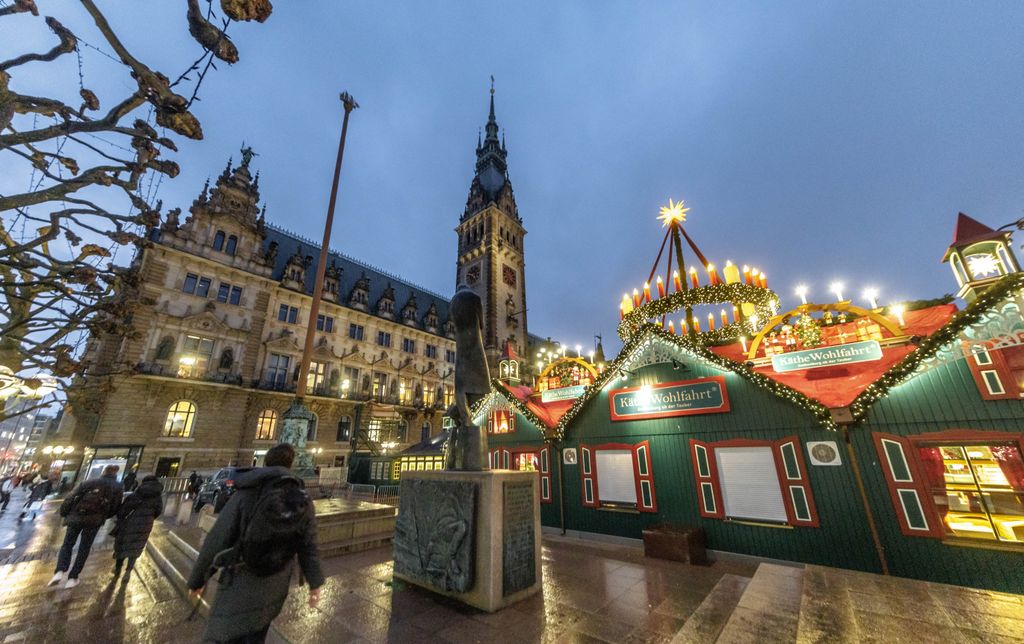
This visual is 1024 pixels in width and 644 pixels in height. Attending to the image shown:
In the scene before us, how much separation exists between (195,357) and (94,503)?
23141 millimetres

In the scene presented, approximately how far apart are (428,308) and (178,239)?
77.6 feet

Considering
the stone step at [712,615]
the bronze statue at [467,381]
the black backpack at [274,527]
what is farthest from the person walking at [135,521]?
the stone step at [712,615]

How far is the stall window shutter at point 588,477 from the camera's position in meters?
10.8

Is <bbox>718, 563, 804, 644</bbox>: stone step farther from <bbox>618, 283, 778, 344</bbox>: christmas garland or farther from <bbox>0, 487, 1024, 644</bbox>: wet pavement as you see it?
<bbox>618, 283, 778, 344</bbox>: christmas garland

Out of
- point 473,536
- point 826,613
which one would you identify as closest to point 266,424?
point 473,536

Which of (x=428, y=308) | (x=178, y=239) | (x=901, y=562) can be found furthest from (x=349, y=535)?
(x=428, y=308)

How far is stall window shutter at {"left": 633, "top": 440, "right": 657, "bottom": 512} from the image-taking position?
9.75m

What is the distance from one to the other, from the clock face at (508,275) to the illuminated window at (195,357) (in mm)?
29212

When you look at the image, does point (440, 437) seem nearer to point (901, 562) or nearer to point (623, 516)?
point (623, 516)

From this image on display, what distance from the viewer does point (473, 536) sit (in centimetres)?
497

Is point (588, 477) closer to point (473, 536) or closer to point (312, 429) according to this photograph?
point (473, 536)

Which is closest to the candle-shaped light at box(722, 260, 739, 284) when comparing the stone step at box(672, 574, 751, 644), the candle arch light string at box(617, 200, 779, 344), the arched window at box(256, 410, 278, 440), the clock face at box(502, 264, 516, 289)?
the candle arch light string at box(617, 200, 779, 344)

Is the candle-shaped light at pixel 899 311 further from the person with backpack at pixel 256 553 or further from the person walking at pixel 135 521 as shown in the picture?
the person walking at pixel 135 521

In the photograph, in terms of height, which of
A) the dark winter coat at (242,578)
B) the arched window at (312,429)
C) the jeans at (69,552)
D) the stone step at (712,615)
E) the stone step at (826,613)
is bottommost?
the stone step at (712,615)
